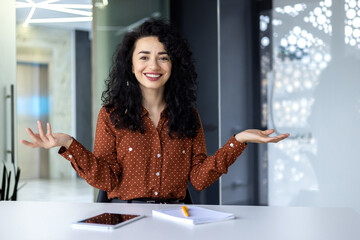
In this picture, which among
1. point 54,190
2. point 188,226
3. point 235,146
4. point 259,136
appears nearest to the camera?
point 188,226

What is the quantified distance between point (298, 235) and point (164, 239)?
37 cm

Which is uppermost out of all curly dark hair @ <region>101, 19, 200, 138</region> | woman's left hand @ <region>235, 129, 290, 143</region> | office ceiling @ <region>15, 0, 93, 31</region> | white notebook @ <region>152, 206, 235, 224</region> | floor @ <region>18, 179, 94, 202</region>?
office ceiling @ <region>15, 0, 93, 31</region>

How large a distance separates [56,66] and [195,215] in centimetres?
343

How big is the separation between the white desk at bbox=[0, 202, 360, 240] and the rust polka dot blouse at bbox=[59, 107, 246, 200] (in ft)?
1.34

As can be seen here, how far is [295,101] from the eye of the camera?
3457 mm

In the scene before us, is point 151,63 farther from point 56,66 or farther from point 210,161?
point 56,66

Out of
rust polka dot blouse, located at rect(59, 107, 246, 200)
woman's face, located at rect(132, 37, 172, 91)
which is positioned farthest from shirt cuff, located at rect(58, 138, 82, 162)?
woman's face, located at rect(132, 37, 172, 91)

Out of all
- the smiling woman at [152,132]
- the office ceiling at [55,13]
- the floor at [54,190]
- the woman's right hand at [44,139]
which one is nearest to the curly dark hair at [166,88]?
the smiling woman at [152,132]

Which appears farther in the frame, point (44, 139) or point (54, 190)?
point (54, 190)

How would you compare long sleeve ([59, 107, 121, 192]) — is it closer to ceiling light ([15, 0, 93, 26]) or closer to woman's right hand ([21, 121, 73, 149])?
woman's right hand ([21, 121, 73, 149])

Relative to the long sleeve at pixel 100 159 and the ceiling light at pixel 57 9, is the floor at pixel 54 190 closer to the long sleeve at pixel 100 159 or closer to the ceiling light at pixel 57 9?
the ceiling light at pixel 57 9

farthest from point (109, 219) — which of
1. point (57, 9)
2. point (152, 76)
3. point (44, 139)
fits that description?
point (57, 9)

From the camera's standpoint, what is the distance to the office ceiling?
4.03m

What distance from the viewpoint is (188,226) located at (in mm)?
1303
